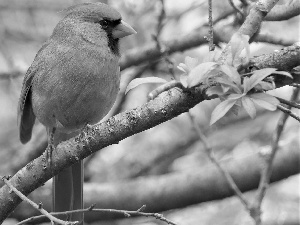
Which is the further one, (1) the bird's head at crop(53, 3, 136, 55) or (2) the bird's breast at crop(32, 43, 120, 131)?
(1) the bird's head at crop(53, 3, 136, 55)

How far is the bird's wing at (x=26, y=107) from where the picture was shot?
4.42m

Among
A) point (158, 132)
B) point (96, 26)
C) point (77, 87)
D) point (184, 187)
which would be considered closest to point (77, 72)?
point (77, 87)

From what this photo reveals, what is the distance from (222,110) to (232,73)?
157 millimetres

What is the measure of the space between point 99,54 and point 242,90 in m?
1.67

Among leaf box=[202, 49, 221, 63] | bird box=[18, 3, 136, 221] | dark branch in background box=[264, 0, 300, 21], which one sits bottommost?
leaf box=[202, 49, 221, 63]

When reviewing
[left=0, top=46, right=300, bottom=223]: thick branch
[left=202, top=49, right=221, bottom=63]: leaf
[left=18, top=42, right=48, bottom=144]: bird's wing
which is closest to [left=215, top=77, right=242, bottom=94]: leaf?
[left=202, top=49, right=221, bottom=63]: leaf

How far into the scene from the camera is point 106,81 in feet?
13.4

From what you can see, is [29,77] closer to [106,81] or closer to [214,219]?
[106,81]

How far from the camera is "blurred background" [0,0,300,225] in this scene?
19.1 ft

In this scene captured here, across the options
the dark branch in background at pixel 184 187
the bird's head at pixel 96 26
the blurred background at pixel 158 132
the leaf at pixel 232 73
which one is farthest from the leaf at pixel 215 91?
the blurred background at pixel 158 132

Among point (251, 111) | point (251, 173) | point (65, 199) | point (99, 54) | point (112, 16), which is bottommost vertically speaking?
point (251, 111)

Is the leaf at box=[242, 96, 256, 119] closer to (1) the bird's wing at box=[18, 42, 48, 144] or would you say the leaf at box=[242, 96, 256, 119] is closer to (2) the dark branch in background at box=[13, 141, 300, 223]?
(1) the bird's wing at box=[18, 42, 48, 144]

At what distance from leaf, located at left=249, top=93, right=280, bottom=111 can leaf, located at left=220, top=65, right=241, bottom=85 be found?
0.09 meters

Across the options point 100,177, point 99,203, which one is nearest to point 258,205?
point 99,203
